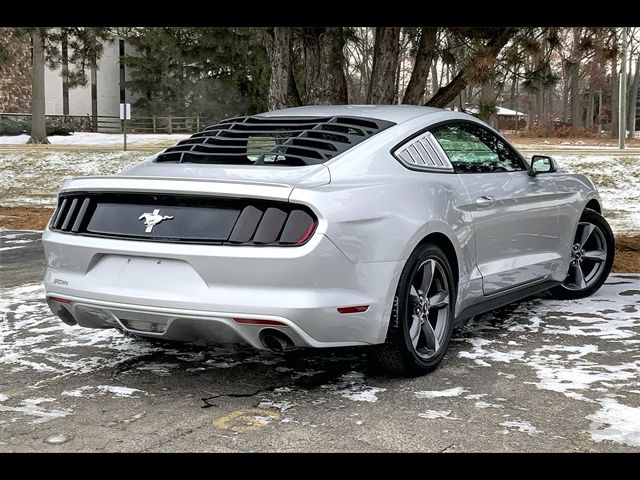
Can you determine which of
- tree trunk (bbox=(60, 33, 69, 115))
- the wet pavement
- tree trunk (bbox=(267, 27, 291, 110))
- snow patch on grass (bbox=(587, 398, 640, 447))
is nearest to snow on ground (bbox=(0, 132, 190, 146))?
tree trunk (bbox=(60, 33, 69, 115))

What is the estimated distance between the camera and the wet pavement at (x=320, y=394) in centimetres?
370

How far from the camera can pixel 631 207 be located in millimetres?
15977

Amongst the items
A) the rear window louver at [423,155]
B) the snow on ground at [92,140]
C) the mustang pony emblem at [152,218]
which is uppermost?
the snow on ground at [92,140]

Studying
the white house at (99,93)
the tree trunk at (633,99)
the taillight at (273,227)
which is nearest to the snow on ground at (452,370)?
the taillight at (273,227)

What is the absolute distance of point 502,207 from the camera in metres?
5.46

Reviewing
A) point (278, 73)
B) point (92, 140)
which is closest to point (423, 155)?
point (278, 73)

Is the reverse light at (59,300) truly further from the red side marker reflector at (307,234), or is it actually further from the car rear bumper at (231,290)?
the red side marker reflector at (307,234)

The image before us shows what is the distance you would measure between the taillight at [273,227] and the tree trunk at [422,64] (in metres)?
6.14

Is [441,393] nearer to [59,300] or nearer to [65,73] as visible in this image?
→ [59,300]

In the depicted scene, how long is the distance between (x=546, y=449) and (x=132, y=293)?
6.81 feet

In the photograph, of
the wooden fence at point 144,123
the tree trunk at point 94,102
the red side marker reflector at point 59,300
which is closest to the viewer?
the red side marker reflector at point 59,300

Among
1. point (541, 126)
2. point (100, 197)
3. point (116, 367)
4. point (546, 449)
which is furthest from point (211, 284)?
point (541, 126)

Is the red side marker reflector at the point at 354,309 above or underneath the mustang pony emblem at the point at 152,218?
underneath
